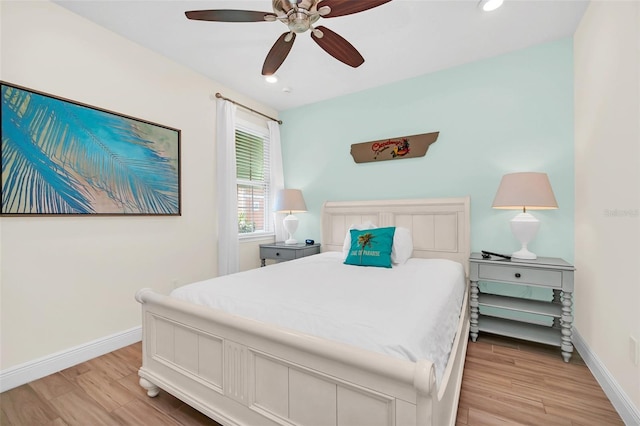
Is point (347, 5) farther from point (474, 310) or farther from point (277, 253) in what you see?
point (277, 253)

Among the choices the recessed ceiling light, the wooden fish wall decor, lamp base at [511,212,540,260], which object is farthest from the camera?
the wooden fish wall decor

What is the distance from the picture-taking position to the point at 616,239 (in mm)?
1643

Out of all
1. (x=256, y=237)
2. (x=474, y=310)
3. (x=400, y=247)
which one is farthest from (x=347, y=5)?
(x=256, y=237)

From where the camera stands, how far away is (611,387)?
5.41 feet

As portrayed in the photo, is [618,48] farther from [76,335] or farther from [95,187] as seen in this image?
[76,335]

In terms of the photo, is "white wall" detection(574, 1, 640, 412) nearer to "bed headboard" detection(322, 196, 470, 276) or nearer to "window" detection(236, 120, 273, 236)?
"bed headboard" detection(322, 196, 470, 276)

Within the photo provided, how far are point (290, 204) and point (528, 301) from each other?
8.26ft

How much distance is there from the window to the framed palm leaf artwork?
35.3 inches

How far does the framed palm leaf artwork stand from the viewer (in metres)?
1.83

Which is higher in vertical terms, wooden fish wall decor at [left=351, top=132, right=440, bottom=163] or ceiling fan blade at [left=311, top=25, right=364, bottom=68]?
ceiling fan blade at [left=311, top=25, right=364, bottom=68]

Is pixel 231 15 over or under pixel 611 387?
over

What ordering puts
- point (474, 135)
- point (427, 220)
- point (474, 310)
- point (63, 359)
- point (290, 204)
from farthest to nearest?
1. point (290, 204)
2. point (427, 220)
3. point (474, 135)
4. point (474, 310)
5. point (63, 359)

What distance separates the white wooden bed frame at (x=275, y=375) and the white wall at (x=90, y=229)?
33.7 inches

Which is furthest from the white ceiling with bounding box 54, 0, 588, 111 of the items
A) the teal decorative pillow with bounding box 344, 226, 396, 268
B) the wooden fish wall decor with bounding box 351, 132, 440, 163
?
the teal decorative pillow with bounding box 344, 226, 396, 268
